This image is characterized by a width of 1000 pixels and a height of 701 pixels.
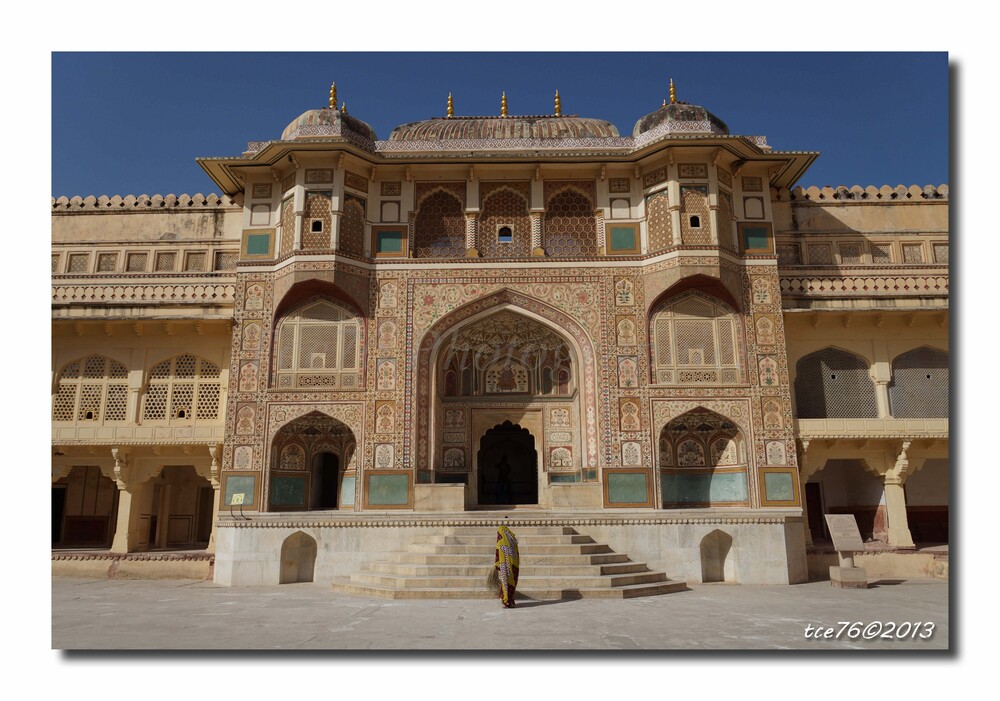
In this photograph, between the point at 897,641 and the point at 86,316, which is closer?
the point at 897,641

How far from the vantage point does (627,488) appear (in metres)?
12.6

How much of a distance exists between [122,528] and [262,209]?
6.25m

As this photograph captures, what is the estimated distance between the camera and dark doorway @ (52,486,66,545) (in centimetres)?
1570

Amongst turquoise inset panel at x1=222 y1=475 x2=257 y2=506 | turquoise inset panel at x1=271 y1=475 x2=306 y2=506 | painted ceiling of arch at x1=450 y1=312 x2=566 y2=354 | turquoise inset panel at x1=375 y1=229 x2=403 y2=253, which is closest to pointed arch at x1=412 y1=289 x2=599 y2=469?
painted ceiling of arch at x1=450 y1=312 x2=566 y2=354

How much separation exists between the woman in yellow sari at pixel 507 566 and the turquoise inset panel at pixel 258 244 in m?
7.22

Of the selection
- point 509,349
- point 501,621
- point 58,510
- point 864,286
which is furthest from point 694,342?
point 58,510

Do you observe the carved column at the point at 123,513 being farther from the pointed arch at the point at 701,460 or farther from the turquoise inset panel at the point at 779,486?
the turquoise inset panel at the point at 779,486

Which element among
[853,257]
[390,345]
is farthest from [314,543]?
[853,257]

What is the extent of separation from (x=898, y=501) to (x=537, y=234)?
800 centimetres

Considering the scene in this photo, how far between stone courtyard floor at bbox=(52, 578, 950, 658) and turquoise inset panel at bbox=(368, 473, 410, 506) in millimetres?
2045

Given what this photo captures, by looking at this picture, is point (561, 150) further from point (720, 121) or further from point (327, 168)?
point (327, 168)

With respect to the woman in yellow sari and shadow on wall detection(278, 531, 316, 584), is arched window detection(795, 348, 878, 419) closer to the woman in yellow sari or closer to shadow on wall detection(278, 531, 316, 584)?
the woman in yellow sari

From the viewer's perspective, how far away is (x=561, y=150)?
13875 mm

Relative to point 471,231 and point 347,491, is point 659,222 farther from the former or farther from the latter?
point 347,491
